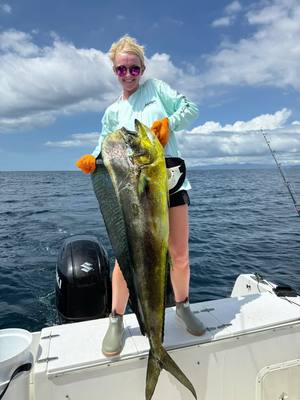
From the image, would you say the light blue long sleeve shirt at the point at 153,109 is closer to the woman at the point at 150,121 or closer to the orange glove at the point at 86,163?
the woman at the point at 150,121

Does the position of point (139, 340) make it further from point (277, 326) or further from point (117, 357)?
point (277, 326)

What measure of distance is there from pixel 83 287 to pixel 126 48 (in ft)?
7.14

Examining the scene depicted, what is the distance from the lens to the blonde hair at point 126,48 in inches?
106

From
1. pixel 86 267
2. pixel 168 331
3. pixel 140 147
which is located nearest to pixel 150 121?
pixel 140 147

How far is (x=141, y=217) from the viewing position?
217cm

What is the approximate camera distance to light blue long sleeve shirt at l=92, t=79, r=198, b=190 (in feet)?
8.99

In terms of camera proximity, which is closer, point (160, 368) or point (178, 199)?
point (160, 368)

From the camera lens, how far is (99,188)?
230 cm

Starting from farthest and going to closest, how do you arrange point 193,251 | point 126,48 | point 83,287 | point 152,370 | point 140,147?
1. point 193,251
2. point 83,287
3. point 126,48
4. point 152,370
5. point 140,147

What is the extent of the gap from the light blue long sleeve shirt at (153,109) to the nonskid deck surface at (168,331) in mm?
1092

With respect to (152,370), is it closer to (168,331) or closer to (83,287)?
(168,331)

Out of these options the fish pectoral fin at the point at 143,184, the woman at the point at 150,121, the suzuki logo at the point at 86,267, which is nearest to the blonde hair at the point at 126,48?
the woman at the point at 150,121

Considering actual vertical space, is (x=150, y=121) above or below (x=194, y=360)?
above

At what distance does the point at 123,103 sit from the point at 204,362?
6.65 ft
